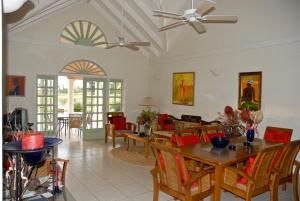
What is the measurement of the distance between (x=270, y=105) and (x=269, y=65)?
900mm

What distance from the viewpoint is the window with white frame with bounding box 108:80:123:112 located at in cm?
877

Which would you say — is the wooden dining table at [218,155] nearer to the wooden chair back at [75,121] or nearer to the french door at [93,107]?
the french door at [93,107]

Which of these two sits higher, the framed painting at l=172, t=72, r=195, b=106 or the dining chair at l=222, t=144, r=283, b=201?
the framed painting at l=172, t=72, r=195, b=106

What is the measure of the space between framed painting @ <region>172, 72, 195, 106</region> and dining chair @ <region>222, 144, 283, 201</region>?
4343mm

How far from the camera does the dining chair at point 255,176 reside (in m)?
2.84

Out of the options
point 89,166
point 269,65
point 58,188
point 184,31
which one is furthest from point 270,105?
point 58,188

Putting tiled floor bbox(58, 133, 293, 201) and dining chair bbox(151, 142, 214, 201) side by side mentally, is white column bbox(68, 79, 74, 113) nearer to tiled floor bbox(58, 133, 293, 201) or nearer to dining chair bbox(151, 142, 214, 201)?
tiled floor bbox(58, 133, 293, 201)

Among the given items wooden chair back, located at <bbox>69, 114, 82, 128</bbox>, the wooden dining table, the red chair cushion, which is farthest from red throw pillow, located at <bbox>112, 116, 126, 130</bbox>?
the wooden dining table

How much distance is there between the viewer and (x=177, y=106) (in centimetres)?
793

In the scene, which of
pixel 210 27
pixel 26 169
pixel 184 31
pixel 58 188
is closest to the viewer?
pixel 26 169

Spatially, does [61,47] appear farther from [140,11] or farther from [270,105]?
[270,105]

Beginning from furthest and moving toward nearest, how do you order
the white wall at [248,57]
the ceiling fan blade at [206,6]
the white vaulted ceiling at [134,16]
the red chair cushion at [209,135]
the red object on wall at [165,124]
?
the red object on wall at [165,124] → the white vaulted ceiling at [134,16] → the white wall at [248,57] → the red chair cushion at [209,135] → the ceiling fan blade at [206,6]

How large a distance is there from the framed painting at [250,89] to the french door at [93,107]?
4711mm

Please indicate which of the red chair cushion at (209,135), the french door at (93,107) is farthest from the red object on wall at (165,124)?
the red chair cushion at (209,135)
